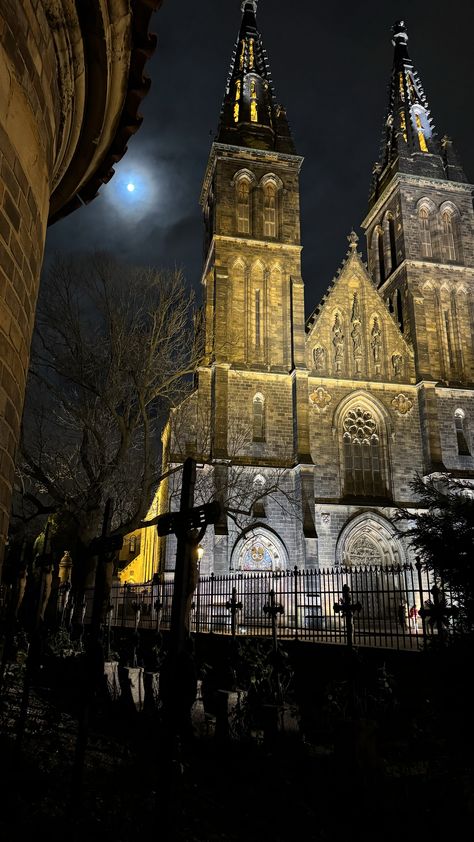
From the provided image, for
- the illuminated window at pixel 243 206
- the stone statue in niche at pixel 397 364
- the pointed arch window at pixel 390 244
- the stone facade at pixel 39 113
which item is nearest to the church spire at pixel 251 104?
the illuminated window at pixel 243 206

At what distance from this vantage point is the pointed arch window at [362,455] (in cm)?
2719

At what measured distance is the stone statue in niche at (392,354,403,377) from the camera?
95.5ft

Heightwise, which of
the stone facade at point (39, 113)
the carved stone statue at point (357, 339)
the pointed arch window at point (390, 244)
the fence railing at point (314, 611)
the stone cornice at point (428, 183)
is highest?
the stone cornice at point (428, 183)

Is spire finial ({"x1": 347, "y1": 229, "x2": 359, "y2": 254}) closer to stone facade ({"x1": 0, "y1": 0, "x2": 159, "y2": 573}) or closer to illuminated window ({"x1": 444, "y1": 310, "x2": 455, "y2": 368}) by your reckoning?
illuminated window ({"x1": 444, "y1": 310, "x2": 455, "y2": 368})

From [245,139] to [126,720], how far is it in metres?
29.0

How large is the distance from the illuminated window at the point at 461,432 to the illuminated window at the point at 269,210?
12110 millimetres

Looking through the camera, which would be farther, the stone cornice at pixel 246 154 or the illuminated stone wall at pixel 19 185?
the stone cornice at pixel 246 154

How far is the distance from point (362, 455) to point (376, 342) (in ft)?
18.0

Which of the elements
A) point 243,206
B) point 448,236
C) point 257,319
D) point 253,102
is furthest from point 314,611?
point 253,102

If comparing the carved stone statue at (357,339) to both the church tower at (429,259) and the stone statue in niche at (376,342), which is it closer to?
the stone statue in niche at (376,342)

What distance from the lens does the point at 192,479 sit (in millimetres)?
5359

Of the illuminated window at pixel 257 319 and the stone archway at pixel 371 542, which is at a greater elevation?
the illuminated window at pixel 257 319

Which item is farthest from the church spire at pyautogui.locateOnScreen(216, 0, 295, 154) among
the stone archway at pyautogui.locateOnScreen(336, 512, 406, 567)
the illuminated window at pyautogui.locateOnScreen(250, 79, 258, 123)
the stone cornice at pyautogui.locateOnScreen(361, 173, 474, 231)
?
the stone archway at pyautogui.locateOnScreen(336, 512, 406, 567)

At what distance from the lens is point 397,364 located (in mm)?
29266
